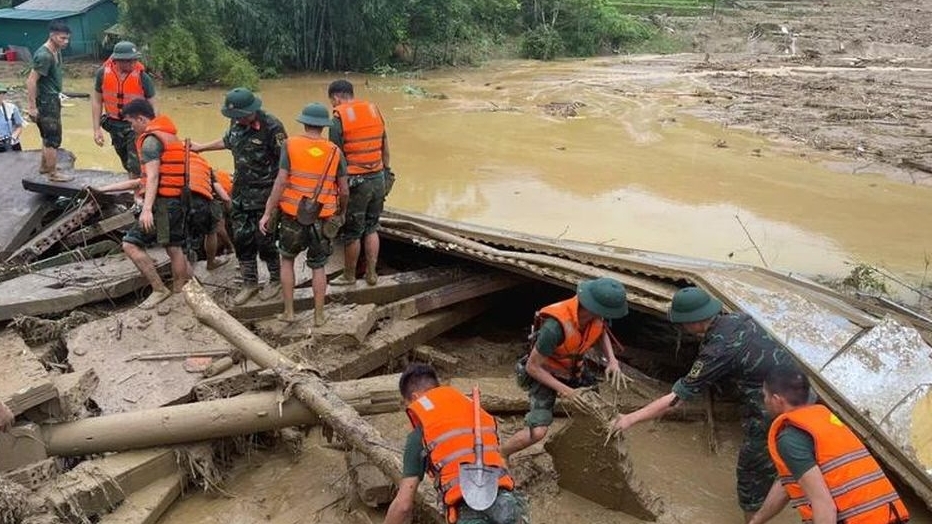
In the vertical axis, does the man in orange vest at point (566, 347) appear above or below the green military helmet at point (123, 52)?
below

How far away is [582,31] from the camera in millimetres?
30656

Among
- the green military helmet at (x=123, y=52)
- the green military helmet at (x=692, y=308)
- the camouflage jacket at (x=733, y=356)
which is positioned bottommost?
the camouflage jacket at (x=733, y=356)

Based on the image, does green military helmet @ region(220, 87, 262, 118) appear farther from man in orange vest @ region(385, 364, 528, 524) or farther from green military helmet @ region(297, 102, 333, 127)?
man in orange vest @ region(385, 364, 528, 524)

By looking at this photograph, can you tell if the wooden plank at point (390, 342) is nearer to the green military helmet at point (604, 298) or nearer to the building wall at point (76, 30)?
the green military helmet at point (604, 298)

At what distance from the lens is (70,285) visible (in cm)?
602

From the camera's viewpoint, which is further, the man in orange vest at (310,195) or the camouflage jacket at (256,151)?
the camouflage jacket at (256,151)

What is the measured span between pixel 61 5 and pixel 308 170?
71.0 ft

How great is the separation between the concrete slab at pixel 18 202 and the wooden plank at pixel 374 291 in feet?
8.01

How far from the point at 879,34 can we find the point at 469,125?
23816 millimetres

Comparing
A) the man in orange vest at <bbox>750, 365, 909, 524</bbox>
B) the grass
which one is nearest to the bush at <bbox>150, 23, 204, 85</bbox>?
the man in orange vest at <bbox>750, 365, 909, 524</bbox>

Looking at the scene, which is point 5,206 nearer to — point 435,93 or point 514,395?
point 514,395

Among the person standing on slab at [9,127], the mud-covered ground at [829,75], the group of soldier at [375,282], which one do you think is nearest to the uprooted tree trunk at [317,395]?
the group of soldier at [375,282]

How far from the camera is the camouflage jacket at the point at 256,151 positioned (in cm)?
591

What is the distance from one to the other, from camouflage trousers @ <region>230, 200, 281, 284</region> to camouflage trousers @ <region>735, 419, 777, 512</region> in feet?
12.1
